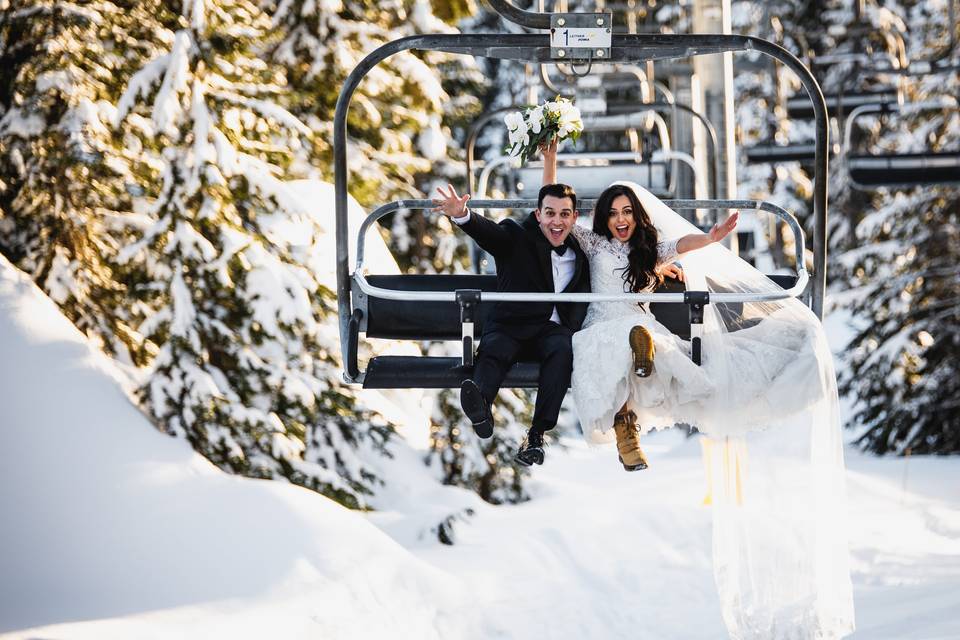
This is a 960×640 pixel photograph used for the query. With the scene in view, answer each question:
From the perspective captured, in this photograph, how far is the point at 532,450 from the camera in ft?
15.4

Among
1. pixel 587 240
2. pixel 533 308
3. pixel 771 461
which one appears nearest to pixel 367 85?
pixel 587 240

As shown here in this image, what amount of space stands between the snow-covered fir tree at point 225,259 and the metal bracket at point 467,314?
4283 mm

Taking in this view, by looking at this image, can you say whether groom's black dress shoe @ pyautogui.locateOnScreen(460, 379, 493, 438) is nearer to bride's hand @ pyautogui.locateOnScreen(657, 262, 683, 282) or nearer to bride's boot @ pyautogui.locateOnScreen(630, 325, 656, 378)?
bride's boot @ pyautogui.locateOnScreen(630, 325, 656, 378)

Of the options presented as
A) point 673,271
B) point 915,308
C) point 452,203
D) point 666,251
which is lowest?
point 915,308

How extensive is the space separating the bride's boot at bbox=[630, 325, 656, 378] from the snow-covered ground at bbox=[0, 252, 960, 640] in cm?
423

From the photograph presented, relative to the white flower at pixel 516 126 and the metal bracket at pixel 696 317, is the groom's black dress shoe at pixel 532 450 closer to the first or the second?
the metal bracket at pixel 696 317

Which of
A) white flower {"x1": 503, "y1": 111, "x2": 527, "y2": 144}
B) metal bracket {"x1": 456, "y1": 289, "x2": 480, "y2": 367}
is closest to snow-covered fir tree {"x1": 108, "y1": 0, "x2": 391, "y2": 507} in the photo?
white flower {"x1": 503, "y1": 111, "x2": 527, "y2": 144}

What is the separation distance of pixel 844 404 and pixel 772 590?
62.6 feet

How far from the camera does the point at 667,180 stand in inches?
358

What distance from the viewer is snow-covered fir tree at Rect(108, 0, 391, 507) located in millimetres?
8680

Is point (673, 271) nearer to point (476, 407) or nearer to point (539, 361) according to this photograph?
point (539, 361)

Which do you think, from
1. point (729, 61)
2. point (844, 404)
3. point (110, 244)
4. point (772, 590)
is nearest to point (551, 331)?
point (772, 590)

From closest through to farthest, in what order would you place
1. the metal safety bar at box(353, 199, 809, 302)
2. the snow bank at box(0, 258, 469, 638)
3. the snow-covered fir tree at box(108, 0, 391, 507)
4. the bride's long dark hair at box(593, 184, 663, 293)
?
the metal safety bar at box(353, 199, 809, 302)
the bride's long dark hair at box(593, 184, 663, 293)
the snow bank at box(0, 258, 469, 638)
the snow-covered fir tree at box(108, 0, 391, 507)

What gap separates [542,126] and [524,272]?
26.6 inches
